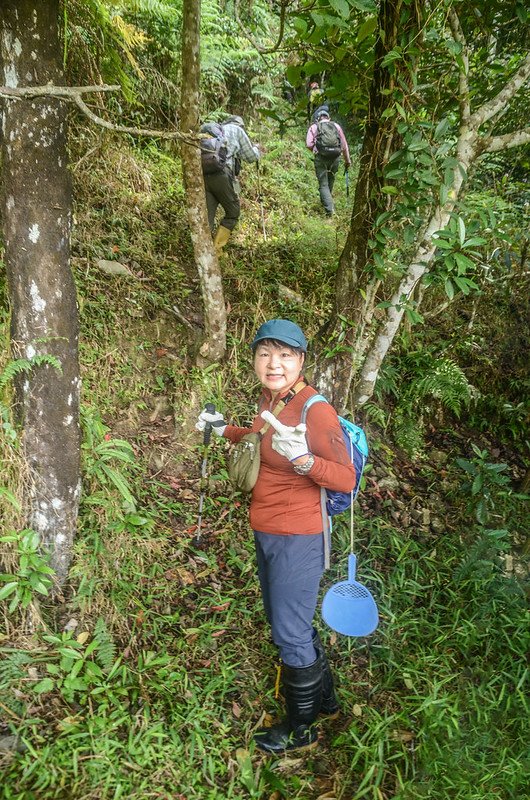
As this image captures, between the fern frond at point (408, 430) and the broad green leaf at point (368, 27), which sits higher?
the broad green leaf at point (368, 27)

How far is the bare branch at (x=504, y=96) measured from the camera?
13.0 feet

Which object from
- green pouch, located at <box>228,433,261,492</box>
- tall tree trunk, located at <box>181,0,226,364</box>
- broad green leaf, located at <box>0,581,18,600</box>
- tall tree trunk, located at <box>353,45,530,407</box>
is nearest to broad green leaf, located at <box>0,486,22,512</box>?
broad green leaf, located at <box>0,581,18,600</box>

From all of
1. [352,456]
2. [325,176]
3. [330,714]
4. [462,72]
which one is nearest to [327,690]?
[330,714]

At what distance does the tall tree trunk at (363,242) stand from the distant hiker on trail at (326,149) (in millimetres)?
4110

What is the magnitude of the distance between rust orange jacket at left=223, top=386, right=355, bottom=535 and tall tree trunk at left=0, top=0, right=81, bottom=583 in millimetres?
1409

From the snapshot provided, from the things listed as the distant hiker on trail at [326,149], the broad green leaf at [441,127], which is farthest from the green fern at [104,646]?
the distant hiker on trail at [326,149]

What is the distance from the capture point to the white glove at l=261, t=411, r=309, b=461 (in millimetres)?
2582

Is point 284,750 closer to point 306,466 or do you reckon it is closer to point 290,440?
point 306,466

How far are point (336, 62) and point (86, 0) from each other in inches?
80.5

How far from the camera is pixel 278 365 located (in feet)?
9.16

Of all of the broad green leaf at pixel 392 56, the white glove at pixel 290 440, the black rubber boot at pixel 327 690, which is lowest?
the black rubber boot at pixel 327 690

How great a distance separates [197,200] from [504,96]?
271 centimetres

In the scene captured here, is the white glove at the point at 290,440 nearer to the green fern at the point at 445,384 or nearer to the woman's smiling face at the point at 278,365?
the woman's smiling face at the point at 278,365

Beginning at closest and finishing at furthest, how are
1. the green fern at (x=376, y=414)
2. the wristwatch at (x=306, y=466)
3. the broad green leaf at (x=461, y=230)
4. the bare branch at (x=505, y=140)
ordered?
the wristwatch at (x=306, y=466) → the broad green leaf at (x=461, y=230) → the bare branch at (x=505, y=140) → the green fern at (x=376, y=414)
